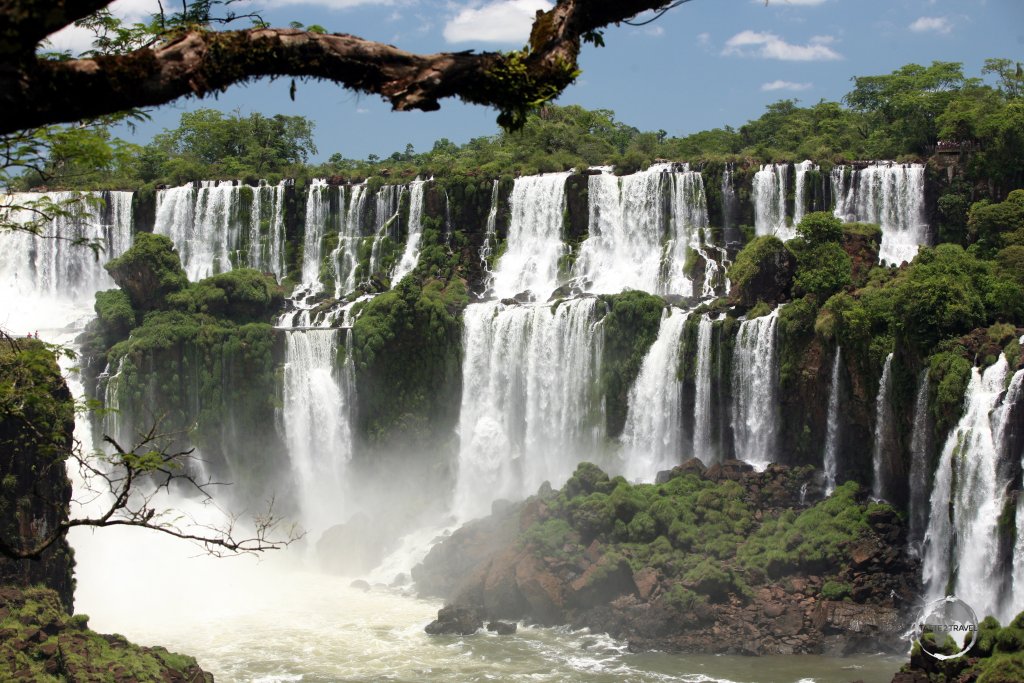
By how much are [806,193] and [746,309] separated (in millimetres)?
7672

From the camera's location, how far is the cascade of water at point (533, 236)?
3834 centimetres

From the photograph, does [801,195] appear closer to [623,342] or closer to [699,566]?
[623,342]

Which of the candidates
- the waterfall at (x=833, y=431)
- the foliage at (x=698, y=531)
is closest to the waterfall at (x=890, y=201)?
the waterfall at (x=833, y=431)

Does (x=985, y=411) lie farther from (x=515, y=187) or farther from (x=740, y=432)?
(x=515, y=187)

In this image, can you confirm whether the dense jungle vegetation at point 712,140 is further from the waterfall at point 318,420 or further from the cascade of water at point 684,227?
the waterfall at point 318,420

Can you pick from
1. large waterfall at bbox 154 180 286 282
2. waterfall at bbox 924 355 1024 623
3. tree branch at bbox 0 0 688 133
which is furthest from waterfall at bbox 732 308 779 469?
tree branch at bbox 0 0 688 133

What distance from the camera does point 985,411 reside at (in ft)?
73.8

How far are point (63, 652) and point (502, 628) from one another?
903 cm

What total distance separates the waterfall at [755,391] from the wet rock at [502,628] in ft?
24.3

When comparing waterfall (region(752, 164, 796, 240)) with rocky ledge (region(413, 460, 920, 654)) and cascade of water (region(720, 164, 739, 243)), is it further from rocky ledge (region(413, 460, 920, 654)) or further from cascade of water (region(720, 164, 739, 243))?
rocky ledge (region(413, 460, 920, 654))

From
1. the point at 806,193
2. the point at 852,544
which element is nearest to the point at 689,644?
the point at 852,544

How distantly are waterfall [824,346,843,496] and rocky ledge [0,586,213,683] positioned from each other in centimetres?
1417

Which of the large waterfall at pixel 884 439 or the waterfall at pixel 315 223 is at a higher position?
the waterfall at pixel 315 223

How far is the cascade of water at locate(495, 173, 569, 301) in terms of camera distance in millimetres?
38344
